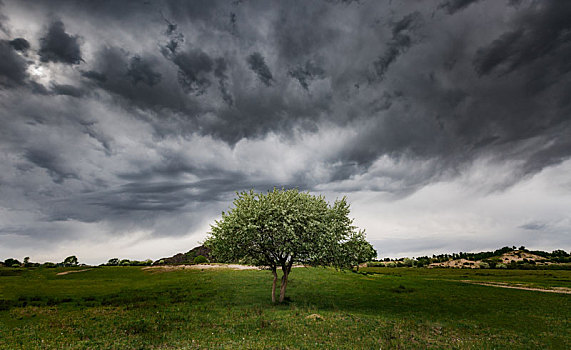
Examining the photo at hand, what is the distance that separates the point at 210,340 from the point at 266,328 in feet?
20.2

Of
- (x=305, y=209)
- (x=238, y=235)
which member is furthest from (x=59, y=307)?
(x=305, y=209)

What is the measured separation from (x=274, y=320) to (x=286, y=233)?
1060 cm

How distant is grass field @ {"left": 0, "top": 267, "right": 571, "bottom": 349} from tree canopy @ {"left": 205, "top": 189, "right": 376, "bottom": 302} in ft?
22.7

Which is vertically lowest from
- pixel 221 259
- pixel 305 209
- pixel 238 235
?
pixel 221 259

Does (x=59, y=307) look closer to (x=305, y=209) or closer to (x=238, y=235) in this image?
(x=238, y=235)

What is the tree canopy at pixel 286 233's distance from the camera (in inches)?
1491

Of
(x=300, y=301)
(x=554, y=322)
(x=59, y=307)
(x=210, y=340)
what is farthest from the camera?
(x=300, y=301)

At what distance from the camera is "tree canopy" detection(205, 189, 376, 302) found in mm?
37875

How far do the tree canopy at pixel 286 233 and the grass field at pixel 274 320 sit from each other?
22.7 ft

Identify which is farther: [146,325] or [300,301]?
[300,301]

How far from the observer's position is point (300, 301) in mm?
44594

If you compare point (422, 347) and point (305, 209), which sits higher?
point (305, 209)

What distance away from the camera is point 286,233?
37.5m

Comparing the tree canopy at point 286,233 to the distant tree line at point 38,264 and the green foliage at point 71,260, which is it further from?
the green foliage at point 71,260
